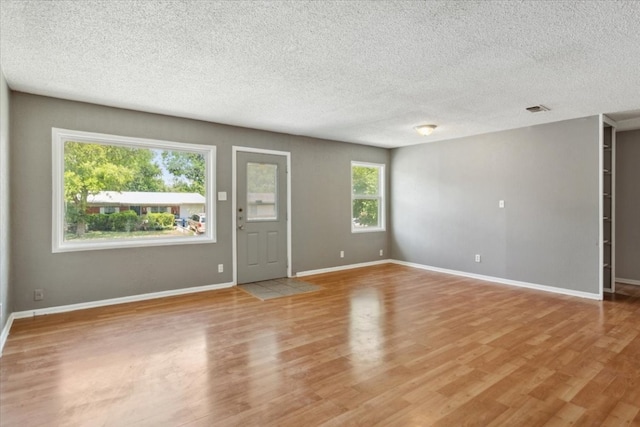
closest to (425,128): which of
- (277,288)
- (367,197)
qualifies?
(367,197)

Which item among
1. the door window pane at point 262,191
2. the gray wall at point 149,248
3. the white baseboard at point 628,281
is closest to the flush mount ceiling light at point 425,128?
the gray wall at point 149,248

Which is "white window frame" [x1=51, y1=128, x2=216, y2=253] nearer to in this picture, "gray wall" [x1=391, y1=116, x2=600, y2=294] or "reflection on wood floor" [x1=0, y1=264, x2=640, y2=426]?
"reflection on wood floor" [x1=0, y1=264, x2=640, y2=426]

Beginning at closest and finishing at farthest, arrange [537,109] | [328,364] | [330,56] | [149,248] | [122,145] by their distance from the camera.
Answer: [328,364]
[330,56]
[537,109]
[122,145]
[149,248]

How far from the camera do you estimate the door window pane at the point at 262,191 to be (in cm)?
548

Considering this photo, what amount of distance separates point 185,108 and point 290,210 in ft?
7.65

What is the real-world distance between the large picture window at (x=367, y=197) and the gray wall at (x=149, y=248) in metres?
0.28

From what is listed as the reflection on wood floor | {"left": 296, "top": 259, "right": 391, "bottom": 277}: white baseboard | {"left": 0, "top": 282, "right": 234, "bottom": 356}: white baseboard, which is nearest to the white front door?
{"left": 296, "top": 259, "right": 391, "bottom": 277}: white baseboard

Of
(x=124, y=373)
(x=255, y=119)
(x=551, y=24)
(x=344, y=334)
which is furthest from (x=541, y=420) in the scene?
(x=255, y=119)

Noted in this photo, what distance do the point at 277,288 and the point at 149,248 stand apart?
1815 mm

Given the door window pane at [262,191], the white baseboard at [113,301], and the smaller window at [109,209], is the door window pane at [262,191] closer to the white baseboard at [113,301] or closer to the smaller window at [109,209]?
the white baseboard at [113,301]

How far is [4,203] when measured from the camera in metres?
3.27

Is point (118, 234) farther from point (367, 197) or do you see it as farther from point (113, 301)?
point (367, 197)

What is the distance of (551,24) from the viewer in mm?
2266

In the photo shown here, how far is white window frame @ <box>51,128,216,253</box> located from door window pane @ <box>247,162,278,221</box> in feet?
1.98
